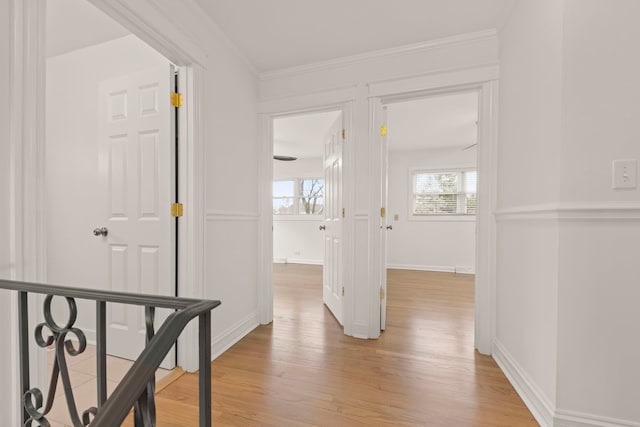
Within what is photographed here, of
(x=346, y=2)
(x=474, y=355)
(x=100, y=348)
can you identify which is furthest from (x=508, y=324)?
(x=346, y=2)

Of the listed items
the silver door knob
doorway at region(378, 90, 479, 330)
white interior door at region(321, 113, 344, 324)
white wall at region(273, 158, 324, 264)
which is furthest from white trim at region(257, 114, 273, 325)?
white wall at region(273, 158, 324, 264)

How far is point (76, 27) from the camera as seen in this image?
208 cm

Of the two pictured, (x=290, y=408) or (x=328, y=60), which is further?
(x=328, y=60)

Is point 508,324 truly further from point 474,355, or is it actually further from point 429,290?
point 429,290

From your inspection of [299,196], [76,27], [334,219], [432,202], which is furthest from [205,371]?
[299,196]

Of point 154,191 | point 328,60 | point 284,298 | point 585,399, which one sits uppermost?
point 328,60

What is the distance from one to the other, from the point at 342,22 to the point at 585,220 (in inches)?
74.6

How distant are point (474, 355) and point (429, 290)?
1.93 m

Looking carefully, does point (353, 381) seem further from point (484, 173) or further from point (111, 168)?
point (111, 168)

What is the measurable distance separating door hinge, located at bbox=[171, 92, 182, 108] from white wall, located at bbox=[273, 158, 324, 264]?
15.2 feet

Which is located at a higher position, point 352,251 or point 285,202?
point 285,202

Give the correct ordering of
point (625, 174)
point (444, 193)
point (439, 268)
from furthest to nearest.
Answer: point (444, 193), point (439, 268), point (625, 174)

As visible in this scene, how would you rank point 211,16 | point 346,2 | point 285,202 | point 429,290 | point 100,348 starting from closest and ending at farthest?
1. point 100,348
2. point 346,2
3. point 211,16
4. point 429,290
5. point 285,202

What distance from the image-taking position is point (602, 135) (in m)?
1.27
